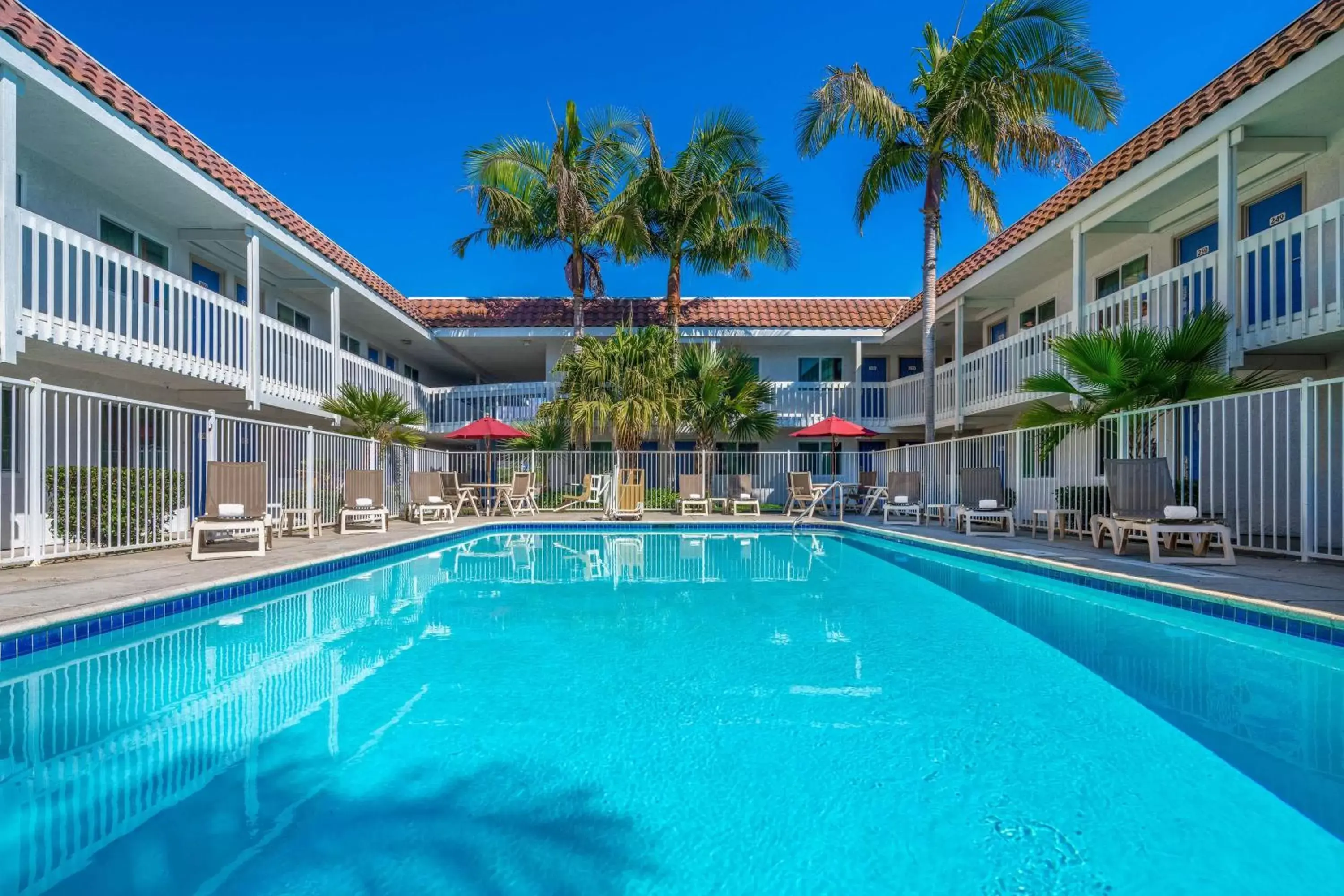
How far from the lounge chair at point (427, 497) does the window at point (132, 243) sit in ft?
17.6

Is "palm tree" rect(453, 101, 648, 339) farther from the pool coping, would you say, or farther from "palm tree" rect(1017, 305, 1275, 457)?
"palm tree" rect(1017, 305, 1275, 457)

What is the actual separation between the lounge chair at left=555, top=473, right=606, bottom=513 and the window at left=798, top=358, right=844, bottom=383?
772 cm

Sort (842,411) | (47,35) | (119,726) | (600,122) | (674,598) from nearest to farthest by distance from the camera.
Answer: (119,726)
(674,598)
(47,35)
(600,122)
(842,411)

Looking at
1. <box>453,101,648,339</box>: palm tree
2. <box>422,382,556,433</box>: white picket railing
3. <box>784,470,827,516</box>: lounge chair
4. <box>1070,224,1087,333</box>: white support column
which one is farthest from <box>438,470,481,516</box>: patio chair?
<box>1070,224,1087,333</box>: white support column

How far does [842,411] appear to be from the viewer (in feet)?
64.3

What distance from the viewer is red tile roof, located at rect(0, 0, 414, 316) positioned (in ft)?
22.8

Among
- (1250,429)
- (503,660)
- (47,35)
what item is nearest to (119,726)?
(503,660)

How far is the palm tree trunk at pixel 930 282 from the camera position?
47.2 ft

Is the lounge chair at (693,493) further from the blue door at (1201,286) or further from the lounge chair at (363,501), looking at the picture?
the blue door at (1201,286)

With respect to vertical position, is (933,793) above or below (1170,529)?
below

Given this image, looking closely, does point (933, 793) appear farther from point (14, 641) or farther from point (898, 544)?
point (898, 544)

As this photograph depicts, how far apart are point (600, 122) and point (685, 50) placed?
6.69 m

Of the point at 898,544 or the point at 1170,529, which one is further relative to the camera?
the point at 898,544

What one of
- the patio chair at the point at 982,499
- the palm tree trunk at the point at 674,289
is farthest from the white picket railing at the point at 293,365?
the patio chair at the point at 982,499
